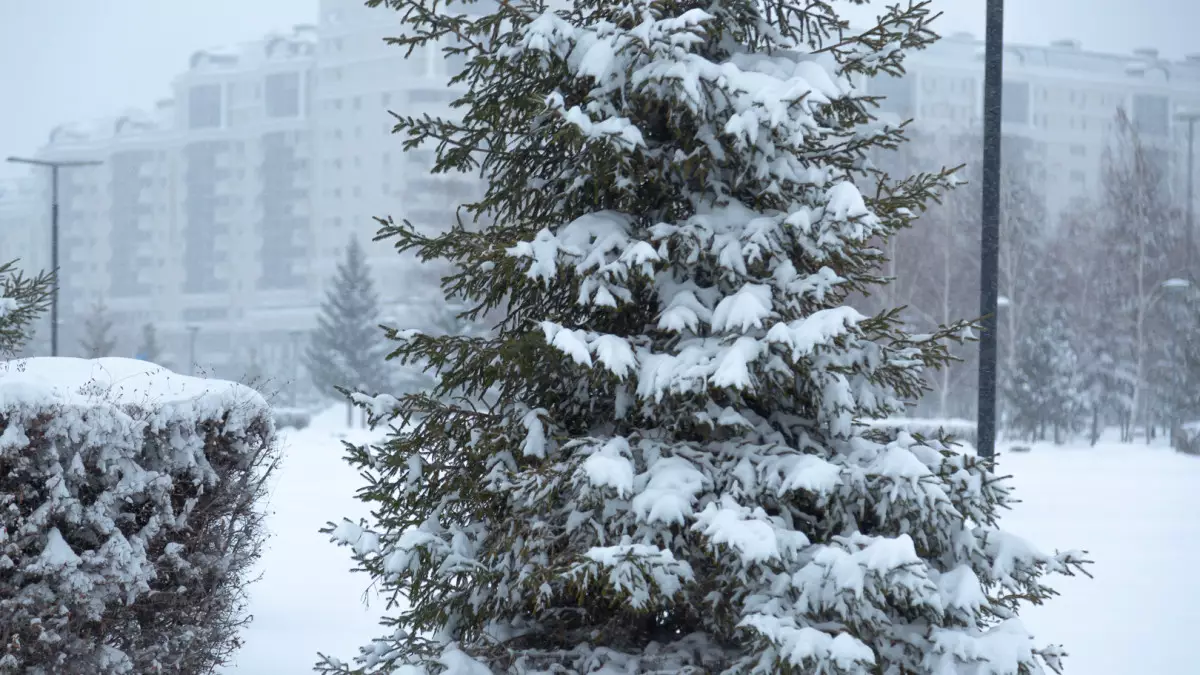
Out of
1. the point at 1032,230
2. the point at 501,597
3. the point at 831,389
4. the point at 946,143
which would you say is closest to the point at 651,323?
the point at 831,389

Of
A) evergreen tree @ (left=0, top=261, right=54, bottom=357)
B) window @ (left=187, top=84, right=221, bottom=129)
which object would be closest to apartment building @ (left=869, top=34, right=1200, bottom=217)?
window @ (left=187, top=84, right=221, bottom=129)

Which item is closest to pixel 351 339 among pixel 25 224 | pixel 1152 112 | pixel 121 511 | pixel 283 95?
pixel 121 511

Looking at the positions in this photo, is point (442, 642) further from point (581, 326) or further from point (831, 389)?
point (831, 389)

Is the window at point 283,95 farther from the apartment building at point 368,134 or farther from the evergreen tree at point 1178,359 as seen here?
the evergreen tree at point 1178,359

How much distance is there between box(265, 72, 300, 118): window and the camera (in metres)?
121

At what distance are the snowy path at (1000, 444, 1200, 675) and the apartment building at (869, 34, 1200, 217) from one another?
88.8m

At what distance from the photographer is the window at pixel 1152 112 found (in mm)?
122500

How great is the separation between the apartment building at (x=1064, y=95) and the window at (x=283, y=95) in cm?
5626

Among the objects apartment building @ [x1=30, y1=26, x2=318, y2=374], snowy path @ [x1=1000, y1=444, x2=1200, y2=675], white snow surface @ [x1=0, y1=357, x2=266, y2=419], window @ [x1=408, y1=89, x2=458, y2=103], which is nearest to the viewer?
white snow surface @ [x1=0, y1=357, x2=266, y2=419]

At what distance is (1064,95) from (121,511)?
128 metres

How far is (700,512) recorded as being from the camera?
4785 mm

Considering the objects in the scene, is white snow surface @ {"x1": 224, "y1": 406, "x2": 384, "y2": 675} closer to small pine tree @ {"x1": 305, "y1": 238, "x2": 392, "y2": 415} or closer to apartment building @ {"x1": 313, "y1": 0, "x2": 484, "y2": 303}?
small pine tree @ {"x1": 305, "y1": 238, "x2": 392, "y2": 415}

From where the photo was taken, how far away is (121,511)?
7.01 m

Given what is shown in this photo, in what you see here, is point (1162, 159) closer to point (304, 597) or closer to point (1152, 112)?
point (1152, 112)
